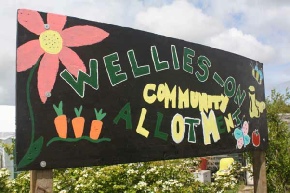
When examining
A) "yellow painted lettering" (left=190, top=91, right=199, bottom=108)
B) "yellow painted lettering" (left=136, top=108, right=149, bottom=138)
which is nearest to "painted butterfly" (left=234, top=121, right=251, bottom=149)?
"yellow painted lettering" (left=190, top=91, right=199, bottom=108)

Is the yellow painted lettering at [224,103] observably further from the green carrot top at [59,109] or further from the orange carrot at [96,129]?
the green carrot top at [59,109]

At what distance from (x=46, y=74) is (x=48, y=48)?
0.66 ft

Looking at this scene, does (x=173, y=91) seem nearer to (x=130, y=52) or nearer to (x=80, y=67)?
(x=130, y=52)

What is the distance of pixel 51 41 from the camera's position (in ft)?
9.69

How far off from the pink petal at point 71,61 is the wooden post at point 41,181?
795mm

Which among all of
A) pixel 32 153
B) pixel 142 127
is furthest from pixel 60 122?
pixel 142 127

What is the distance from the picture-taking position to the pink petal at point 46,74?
113 inches

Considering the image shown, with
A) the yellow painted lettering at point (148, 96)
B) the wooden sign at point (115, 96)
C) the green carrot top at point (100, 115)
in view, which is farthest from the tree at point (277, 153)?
the green carrot top at point (100, 115)

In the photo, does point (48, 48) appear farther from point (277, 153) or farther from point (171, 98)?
point (277, 153)

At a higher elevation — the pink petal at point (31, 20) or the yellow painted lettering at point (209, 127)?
the pink petal at point (31, 20)

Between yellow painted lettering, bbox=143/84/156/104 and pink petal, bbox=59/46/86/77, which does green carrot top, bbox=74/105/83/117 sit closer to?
pink petal, bbox=59/46/86/77

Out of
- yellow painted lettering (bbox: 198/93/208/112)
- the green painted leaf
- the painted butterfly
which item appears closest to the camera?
the green painted leaf

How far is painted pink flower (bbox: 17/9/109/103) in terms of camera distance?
111 inches

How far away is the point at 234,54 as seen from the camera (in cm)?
494
